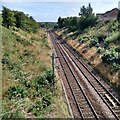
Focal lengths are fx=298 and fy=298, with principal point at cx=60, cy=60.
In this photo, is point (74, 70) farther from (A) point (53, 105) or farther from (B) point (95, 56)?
(A) point (53, 105)

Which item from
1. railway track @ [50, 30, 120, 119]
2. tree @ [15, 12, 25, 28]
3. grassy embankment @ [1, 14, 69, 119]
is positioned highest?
tree @ [15, 12, 25, 28]

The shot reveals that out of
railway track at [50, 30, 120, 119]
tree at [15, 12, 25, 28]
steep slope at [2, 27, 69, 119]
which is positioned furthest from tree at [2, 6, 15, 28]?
steep slope at [2, 27, 69, 119]

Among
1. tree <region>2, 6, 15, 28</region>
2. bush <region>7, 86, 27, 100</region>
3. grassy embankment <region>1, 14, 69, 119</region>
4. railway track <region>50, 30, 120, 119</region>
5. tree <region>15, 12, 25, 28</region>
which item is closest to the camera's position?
grassy embankment <region>1, 14, 69, 119</region>

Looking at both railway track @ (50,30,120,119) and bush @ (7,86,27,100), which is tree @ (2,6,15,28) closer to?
railway track @ (50,30,120,119)

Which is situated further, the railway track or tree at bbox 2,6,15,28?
tree at bbox 2,6,15,28

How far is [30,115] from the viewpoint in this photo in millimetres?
17047

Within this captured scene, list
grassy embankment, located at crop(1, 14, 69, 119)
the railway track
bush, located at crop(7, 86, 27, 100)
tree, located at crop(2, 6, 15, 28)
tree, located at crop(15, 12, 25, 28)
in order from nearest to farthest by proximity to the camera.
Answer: grassy embankment, located at crop(1, 14, 69, 119), the railway track, bush, located at crop(7, 86, 27, 100), tree, located at crop(2, 6, 15, 28), tree, located at crop(15, 12, 25, 28)

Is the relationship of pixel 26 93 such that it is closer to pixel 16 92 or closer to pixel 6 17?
pixel 16 92

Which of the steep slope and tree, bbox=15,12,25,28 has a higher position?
tree, bbox=15,12,25,28

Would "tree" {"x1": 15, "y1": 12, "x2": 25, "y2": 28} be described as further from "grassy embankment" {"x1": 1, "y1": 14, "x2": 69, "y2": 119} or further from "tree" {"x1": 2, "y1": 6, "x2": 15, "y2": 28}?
"grassy embankment" {"x1": 1, "y1": 14, "x2": 69, "y2": 119}

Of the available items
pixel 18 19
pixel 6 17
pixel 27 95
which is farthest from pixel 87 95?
pixel 18 19

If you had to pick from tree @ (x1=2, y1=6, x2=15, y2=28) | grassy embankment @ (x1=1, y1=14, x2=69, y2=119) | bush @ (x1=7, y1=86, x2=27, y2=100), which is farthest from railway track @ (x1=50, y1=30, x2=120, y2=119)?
tree @ (x1=2, y1=6, x2=15, y2=28)

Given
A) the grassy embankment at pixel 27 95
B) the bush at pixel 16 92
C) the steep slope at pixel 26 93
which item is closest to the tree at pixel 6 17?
the steep slope at pixel 26 93

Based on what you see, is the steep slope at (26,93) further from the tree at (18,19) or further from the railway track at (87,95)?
the tree at (18,19)
